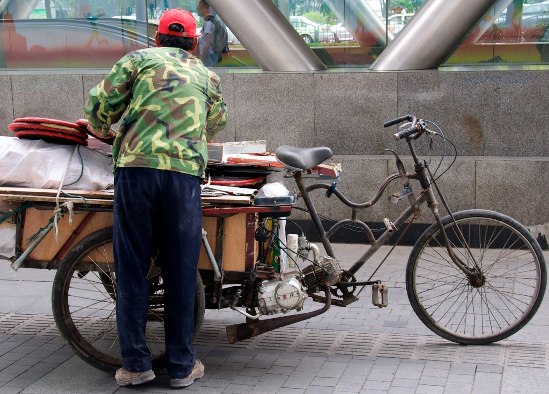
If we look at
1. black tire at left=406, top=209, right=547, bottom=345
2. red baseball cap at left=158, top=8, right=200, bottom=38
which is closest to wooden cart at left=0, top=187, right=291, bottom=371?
red baseball cap at left=158, top=8, right=200, bottom=38

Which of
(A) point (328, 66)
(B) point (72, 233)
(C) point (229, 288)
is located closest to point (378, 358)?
(C) point (229, 288)

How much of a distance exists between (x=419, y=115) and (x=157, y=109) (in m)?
4.27

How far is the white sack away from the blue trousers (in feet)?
1.65

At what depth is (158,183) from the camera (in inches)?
195

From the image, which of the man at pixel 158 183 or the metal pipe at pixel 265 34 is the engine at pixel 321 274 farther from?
the metal pipe at pixel 265 34

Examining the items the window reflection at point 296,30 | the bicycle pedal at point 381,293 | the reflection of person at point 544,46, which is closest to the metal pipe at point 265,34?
the window reflection at point 296,30

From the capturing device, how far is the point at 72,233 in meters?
5.50

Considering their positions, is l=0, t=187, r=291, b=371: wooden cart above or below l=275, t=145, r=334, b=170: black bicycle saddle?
below

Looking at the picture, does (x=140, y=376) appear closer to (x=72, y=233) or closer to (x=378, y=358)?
(x=72, y=233)

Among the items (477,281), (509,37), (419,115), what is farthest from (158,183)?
(509,37)

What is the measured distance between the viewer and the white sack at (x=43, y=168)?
5.46 metres

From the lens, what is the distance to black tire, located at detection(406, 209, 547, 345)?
18.8 feet

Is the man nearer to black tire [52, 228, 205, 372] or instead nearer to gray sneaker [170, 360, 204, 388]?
gray sneaker [170, 360, 204, 388]

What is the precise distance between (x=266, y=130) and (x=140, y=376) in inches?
171
